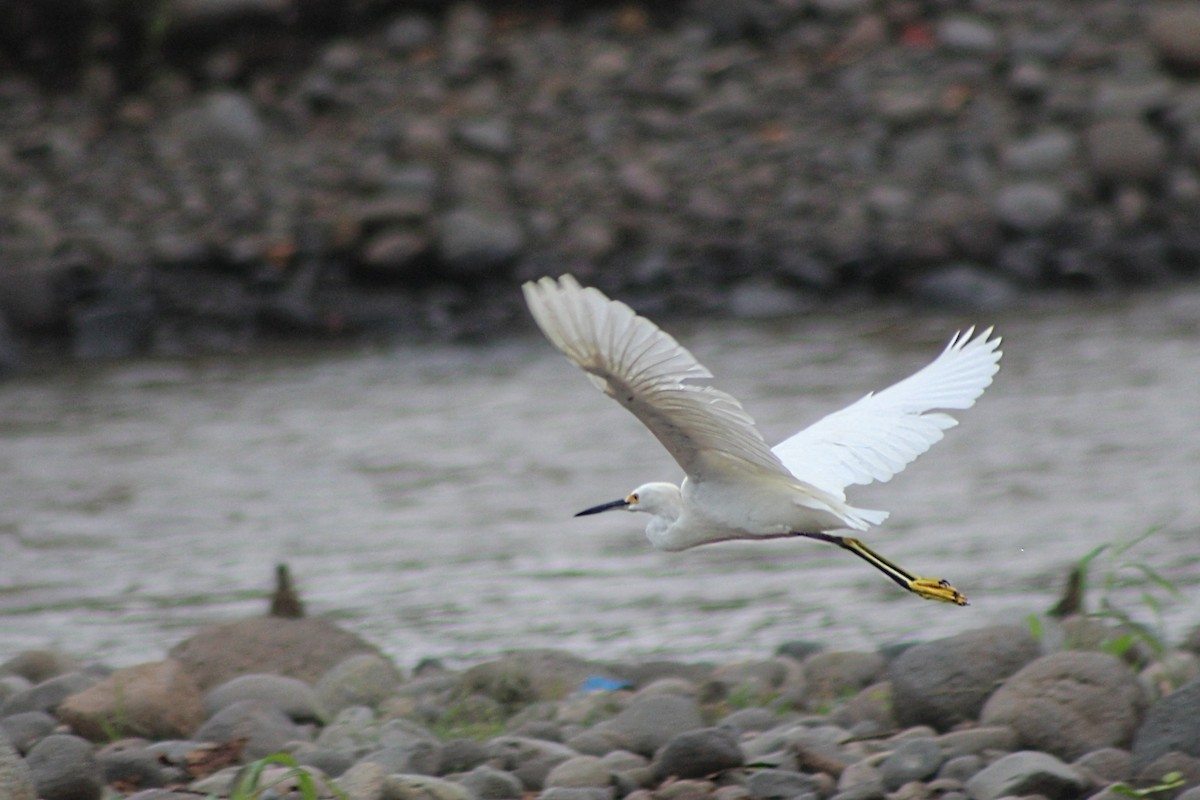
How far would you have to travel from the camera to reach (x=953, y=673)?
5.99 metres

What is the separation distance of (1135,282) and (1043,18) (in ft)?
12.4

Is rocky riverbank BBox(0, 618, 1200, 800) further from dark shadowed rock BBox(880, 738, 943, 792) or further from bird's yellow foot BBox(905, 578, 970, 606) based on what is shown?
bird's yellow foot BBox(905, 578, 970, 606)

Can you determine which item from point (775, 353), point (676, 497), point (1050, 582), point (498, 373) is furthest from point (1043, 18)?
point (676, 497)

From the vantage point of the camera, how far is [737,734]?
610 cm

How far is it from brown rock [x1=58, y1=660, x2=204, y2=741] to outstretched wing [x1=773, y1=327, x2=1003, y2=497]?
92.0 inches

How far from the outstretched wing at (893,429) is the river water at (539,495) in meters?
1.18

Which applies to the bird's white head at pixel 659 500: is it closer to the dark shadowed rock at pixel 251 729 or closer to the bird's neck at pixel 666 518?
the bird's neck at pixel 666 518

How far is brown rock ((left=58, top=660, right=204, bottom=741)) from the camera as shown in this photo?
20.7 ft

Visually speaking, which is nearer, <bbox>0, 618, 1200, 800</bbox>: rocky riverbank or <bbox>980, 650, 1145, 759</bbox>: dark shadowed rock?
<bbox>0, 618, 1200, 800</bbox>: rocky riverbank

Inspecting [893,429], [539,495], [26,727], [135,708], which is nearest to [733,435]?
[893,429]

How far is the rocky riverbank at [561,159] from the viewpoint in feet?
52.3

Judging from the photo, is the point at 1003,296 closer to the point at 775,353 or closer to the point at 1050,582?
the point at 775,353

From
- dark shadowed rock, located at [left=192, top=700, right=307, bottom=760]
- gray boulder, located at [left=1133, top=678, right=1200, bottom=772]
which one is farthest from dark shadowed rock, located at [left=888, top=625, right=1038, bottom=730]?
dark shadowed rock, located at [left=192, top=700, right=307, bottom=760]

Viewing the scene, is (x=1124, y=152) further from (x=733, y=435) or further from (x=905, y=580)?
(x=733, y=435)
